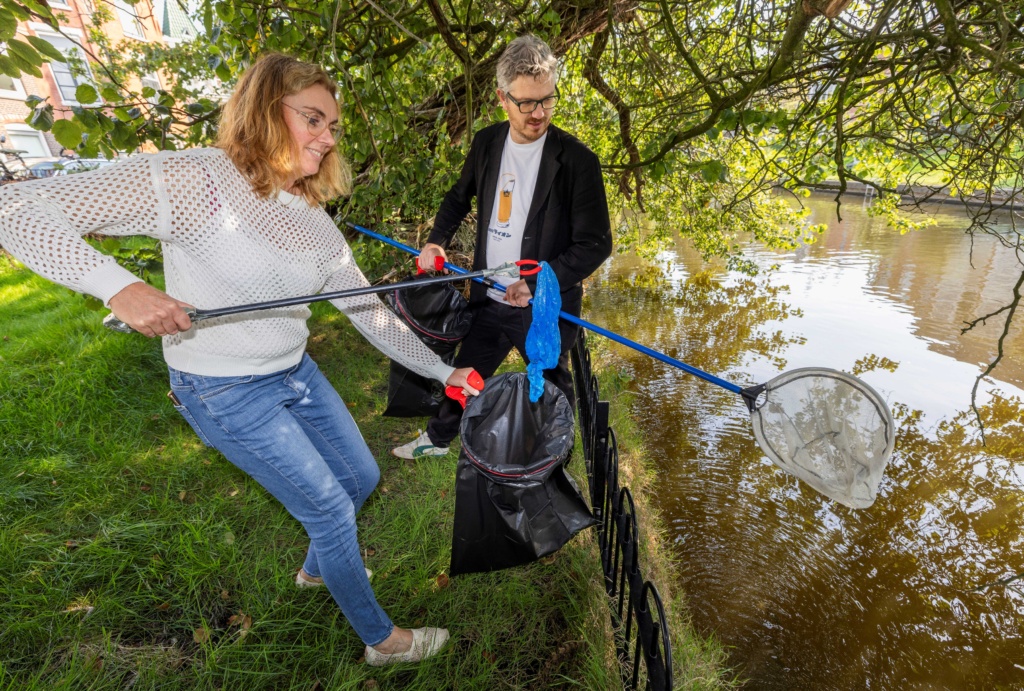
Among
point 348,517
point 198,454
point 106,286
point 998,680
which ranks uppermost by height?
point 106,286

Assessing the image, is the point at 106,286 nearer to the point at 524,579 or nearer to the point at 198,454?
the point at 524,579

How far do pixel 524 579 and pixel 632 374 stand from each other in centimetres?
365

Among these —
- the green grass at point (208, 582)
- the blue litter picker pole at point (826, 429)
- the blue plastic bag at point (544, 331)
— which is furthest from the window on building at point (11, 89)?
the blue litter picker pole at point (826, 429)

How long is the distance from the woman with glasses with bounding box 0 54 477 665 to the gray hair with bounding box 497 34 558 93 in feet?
2.72

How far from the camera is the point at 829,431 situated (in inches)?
79.5

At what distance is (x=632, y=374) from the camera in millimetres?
5629

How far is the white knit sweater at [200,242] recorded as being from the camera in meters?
1.20

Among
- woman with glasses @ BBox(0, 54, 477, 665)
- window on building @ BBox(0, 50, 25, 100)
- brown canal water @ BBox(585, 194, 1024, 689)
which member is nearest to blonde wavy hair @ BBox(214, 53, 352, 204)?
woman with glasses @ BBox(0, 54, 477, 665)

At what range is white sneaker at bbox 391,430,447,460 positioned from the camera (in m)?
3.20

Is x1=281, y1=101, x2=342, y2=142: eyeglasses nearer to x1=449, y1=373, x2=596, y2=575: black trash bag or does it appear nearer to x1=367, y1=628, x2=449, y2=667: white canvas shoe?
x1=449, y1=373, x2=596, y2=575: black trash bag

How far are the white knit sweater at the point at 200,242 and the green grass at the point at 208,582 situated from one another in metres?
1.28

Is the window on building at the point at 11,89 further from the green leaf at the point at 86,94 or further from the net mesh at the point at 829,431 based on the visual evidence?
the net mesh at the point at 829,431

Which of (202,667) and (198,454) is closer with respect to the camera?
(202,667)

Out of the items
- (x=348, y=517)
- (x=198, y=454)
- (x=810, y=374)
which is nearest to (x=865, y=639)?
(x=810, y=374)
